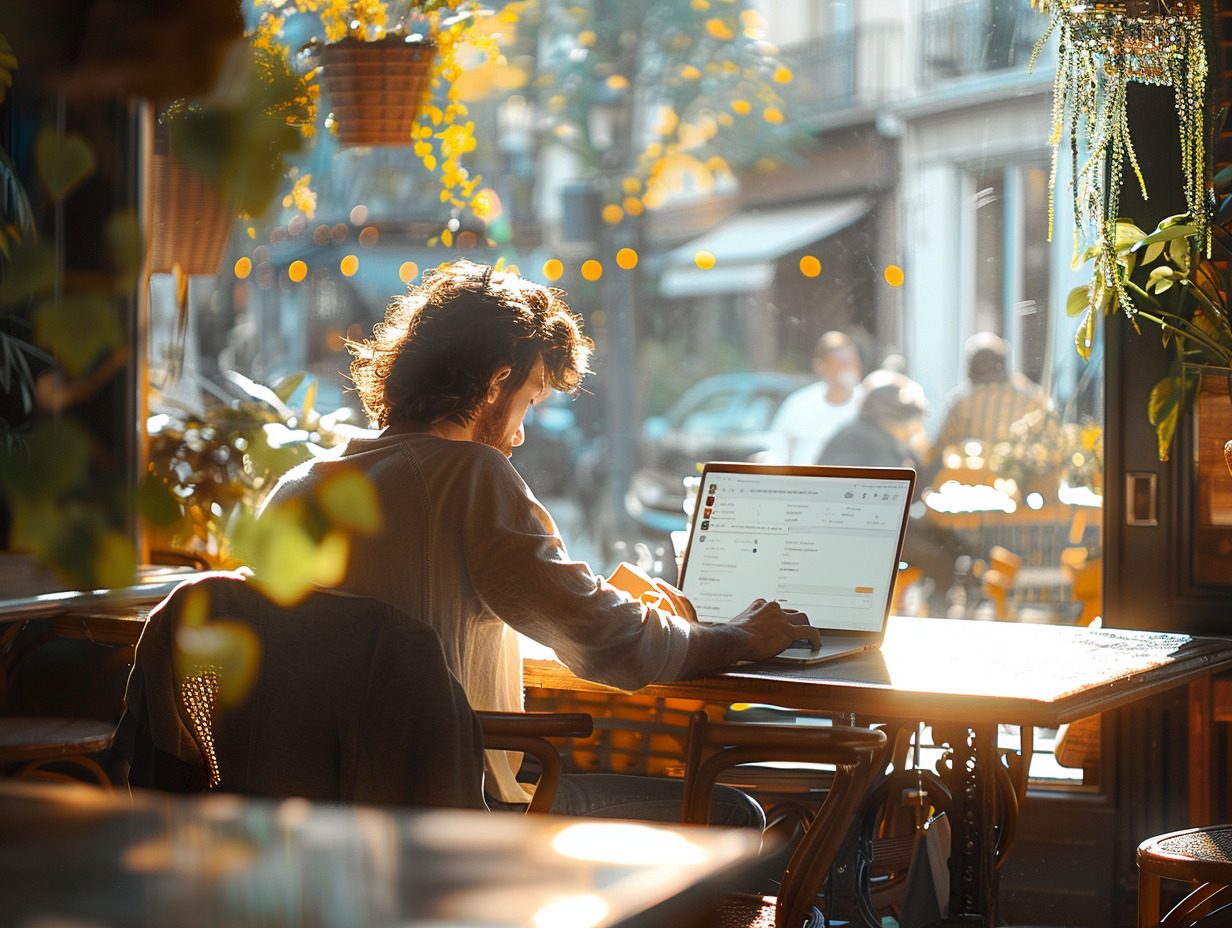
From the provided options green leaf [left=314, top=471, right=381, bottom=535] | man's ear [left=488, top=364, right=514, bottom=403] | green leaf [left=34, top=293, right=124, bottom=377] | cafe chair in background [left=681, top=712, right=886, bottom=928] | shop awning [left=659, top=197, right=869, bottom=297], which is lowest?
cafe chair in background [left=681, top=712, right=886, bottom=928]

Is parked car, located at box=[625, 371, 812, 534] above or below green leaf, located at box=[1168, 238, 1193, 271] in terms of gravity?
below

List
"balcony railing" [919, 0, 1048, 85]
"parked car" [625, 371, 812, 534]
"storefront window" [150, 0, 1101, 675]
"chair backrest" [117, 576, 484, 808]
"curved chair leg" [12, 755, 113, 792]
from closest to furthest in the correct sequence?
"chair backrest" [117, 576, 484, 808]
"curved chair leg" [12, 755, 113, 792]
"balcony railing" [919, 0, 1048, 85]
"storefront window" [150, 0, 1101, 675]
"parked car" [625, 371, 812, 534]

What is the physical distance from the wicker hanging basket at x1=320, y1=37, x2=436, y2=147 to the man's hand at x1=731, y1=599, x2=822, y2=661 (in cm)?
158

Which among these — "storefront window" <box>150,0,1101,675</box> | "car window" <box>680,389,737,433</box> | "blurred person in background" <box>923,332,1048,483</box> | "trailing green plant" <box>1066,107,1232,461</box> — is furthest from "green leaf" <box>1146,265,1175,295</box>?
"car window" <box>680,389,737,433</box>

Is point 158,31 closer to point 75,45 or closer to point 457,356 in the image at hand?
point 75,45

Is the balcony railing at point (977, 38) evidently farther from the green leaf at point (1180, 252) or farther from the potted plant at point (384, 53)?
the potted plant at point (384, 53)

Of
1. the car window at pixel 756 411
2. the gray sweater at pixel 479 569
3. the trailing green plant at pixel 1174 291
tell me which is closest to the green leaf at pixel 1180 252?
the trailing green plant at pixel 1174 291

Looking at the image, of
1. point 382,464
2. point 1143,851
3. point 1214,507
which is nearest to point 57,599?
point 382,464

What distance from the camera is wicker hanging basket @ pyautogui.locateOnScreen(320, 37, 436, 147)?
9.97 ft

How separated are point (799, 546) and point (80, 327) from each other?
1.94 m

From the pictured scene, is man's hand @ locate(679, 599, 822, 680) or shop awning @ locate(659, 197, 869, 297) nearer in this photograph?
man's hand @ locate(679, 599, 822, 680)

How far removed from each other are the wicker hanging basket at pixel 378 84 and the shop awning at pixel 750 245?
1264 mm

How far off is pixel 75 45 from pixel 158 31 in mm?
24

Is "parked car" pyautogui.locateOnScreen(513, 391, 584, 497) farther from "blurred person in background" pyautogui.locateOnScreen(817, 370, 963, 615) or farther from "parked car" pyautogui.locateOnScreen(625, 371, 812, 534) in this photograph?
"blurred person in background" pyautogui.locateOnScreen(817, 370, 963, 615)
